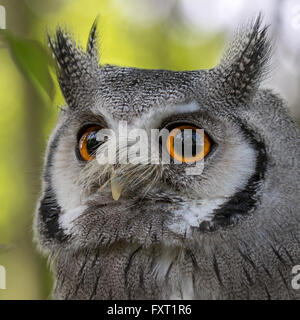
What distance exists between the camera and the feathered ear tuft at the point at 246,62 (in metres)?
1.29

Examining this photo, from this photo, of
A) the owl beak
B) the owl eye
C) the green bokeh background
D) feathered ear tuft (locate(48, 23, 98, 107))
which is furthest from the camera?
the green bokeh background

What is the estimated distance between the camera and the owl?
1.25 meters

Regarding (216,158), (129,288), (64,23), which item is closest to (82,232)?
(129,288)

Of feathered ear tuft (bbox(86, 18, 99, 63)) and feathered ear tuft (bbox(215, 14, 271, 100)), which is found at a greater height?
feathered ear tuft (bbox(86, 18, 99, 63))

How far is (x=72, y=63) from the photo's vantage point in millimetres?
1471

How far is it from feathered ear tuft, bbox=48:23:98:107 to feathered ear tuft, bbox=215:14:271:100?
406mm

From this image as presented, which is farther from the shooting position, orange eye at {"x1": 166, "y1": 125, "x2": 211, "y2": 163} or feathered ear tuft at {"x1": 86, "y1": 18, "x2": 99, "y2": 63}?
feathered ear tuft at {"x1": 86, "y1": 18, "x2": 99, "y2": 63}

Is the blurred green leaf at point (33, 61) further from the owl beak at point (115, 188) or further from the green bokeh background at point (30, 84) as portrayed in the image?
the green bokeh background at point (30, 84)

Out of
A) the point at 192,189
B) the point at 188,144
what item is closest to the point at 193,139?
the point at 188,144

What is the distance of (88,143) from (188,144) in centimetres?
30

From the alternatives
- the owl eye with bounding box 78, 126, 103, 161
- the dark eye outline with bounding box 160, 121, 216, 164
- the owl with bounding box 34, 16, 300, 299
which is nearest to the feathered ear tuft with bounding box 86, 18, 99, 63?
the owl with bounding box 34, 16, 300, 299

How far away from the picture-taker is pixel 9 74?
6.24ft

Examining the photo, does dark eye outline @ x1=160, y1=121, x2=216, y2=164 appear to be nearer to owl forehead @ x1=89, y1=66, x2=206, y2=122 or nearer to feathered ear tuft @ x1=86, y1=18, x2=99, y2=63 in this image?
owl forehead @ x1=89, y1=66, x2=206, y2=122
